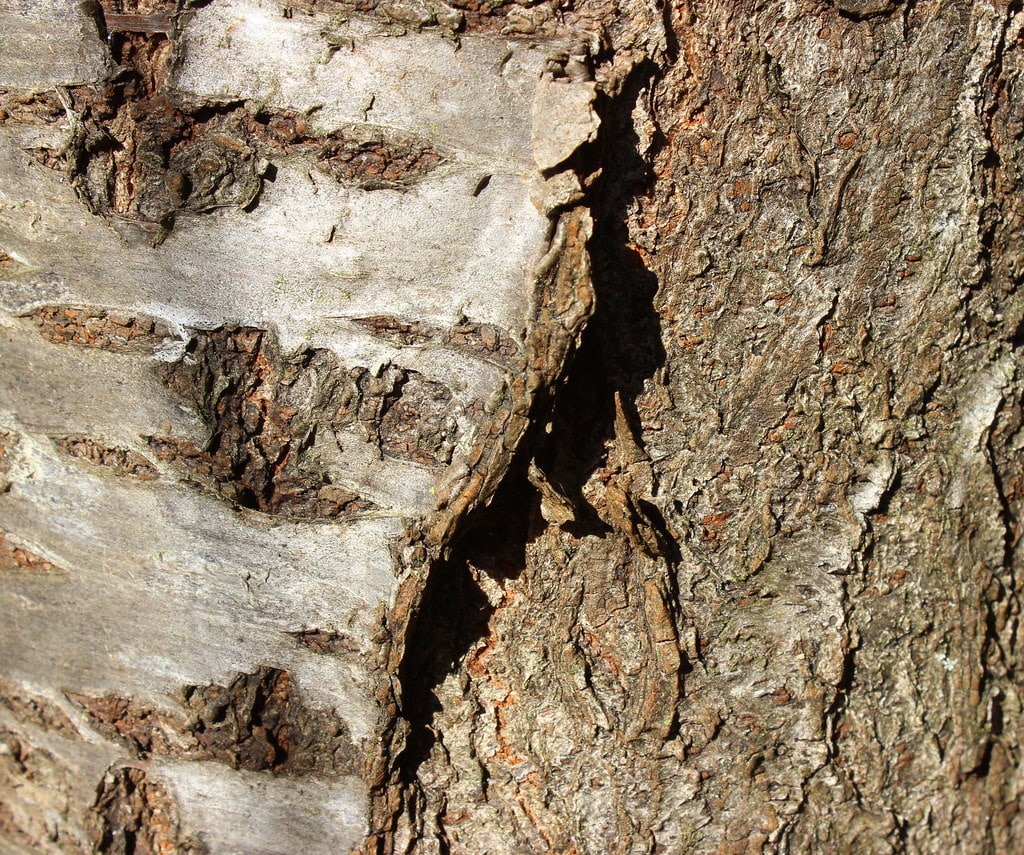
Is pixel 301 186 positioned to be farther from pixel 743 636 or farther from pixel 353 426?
pixel 743 636

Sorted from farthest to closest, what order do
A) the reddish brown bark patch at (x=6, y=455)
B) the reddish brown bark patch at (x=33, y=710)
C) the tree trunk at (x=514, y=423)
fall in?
the reddish brown bark patch at (x=33, y=710) → the reddish brown bark patch at (x=6, y=455) → the tree trunk at (x=514, y=423)

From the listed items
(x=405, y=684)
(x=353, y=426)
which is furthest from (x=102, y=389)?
(x=405, y=684)

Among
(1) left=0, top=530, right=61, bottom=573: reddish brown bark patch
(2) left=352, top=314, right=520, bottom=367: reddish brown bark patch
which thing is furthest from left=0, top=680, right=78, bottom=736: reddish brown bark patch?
(2) left=352, top=314, right=520, bottom=367: reddish brown bark patch

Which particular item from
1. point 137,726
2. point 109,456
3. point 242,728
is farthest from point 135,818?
point 109,456

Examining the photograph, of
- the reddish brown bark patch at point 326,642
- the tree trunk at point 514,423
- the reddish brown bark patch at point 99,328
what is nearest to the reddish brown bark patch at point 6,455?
the tree trunk at point 514,423

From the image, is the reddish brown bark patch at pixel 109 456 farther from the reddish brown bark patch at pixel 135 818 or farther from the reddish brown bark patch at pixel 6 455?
the reddish brown bark patch at pixel 135 818

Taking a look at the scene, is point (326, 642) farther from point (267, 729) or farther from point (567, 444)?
point (567, 444)

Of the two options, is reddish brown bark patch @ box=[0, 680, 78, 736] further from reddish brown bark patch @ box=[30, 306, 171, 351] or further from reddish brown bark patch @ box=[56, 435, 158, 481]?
reddish brown bark patch @ box=[30, 306, 171, 351]
